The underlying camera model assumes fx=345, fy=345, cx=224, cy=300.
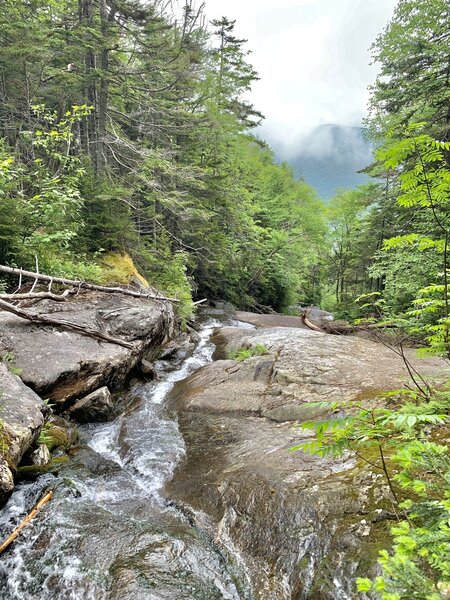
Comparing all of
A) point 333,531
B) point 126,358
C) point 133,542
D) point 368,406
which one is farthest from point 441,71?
point 133,542

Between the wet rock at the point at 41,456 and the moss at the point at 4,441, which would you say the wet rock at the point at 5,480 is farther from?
the wet rock at the point at 41,456

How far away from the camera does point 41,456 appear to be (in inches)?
189

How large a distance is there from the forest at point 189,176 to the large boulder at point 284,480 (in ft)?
2.01

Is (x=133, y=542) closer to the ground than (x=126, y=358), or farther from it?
closer to the ground

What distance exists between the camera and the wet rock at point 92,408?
643 cm

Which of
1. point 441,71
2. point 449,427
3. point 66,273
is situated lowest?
point 449,427

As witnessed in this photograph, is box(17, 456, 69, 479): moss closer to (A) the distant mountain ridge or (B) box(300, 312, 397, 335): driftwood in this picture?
(B) box(300, 312, 397, 335): driftwood

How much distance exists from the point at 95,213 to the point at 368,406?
32.0 ft

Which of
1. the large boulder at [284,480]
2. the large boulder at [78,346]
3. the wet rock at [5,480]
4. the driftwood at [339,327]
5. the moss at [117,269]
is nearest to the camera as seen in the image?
the large boulder at [284,480]

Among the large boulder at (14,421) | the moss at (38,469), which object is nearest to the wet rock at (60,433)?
the moss at (38,469)

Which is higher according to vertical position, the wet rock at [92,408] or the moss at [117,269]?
the moss at [117,269]

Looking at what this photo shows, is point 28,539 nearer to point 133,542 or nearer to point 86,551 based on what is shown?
point 86,551

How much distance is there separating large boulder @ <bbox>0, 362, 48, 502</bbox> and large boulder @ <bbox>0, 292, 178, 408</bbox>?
80cm

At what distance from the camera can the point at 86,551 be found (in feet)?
11.7
